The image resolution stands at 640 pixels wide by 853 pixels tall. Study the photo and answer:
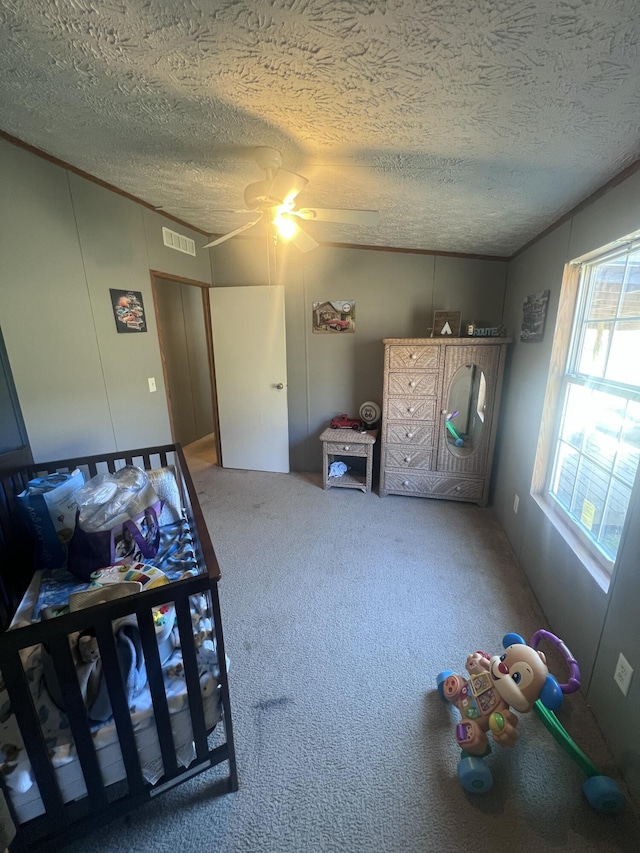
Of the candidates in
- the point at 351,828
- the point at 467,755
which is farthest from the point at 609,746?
the point at 351,828

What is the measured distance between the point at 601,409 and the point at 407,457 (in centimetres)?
157

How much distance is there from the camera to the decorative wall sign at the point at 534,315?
82.7 inches

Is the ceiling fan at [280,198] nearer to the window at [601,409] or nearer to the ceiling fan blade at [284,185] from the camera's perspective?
the ceiling fan blade at [284,185]

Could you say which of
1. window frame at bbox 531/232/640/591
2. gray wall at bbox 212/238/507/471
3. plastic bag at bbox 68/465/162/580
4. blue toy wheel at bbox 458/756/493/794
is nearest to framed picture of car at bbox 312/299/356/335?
gray wall at bbox 212/238/507/471

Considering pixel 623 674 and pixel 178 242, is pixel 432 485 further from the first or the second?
pixel 178 242

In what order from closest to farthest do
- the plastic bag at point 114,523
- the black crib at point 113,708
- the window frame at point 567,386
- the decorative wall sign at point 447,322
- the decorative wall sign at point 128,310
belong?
1. the black crib at point 113,708
2. the plastic bag at point 114,523
3. the window frame at point 567,386
4. the decorative wall sign at point 128,310
5. the decorative wall sign at point 447,322

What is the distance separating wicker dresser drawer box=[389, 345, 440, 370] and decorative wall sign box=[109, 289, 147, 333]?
1.96 m

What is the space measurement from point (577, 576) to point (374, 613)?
3.28ft

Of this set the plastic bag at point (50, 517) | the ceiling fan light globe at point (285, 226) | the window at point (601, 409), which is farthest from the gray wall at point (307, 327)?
the ceiling fan light globe at point (285, 226)

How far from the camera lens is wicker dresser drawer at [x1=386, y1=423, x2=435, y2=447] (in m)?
2.96

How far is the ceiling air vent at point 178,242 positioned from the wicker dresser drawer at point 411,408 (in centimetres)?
225

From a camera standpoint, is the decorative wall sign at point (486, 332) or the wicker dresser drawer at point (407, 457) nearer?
the decorative wall sign at point (486, 332)

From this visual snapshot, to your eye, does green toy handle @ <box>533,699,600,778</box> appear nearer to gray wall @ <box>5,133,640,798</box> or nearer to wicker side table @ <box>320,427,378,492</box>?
gray wall @ <box>5,133,640,798</box>

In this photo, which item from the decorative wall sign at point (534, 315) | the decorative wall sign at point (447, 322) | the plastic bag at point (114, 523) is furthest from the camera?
the decorative wall sign at point (447, 322)
